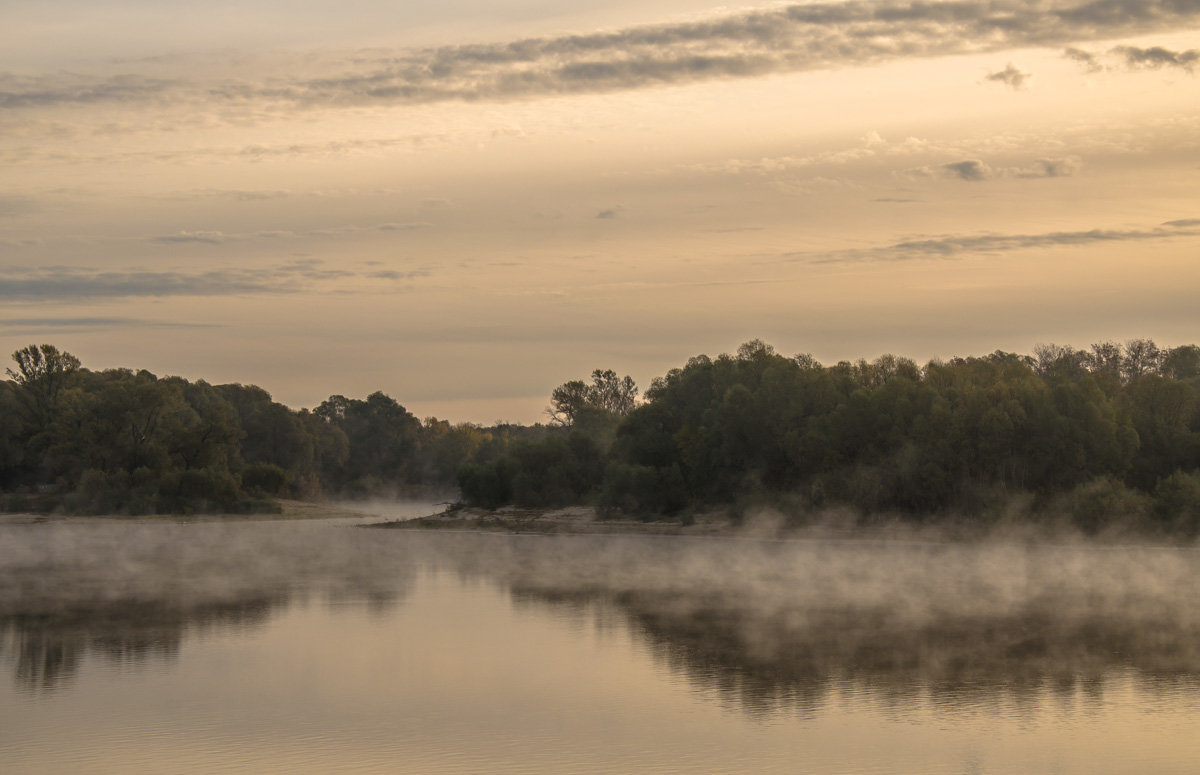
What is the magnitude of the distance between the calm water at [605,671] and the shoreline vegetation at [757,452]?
1289 cm

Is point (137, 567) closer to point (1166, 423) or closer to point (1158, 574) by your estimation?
point (1158, 574)

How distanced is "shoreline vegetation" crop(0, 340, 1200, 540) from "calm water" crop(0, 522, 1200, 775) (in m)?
12.9

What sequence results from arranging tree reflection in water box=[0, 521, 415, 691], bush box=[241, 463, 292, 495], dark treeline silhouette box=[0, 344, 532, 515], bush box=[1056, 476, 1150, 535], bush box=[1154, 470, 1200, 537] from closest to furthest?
tree reflection in water box=[0, 521, 415, 691] → bush box=[1154, 470, 1200, 537] → bush box=[1056, 476, 1150, 535] → dark treeline silhouette box=[0, 344, 532, 515] → bush box=[241, 463, 292, 495]

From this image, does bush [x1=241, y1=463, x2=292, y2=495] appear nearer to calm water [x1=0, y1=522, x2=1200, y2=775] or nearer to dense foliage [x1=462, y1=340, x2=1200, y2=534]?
dense foliage [x1=462, y1=340, x2=1200, y2=534]

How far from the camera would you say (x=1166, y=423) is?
58.5m

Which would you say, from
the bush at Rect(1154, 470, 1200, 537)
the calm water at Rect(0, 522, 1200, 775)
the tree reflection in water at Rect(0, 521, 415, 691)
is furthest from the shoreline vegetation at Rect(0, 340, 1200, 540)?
the tree reflection in water at Rect(0, 521, 415, 691)

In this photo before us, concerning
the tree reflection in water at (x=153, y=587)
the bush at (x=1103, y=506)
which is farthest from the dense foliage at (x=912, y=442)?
the tree reflection in water at (x=153, y=587)

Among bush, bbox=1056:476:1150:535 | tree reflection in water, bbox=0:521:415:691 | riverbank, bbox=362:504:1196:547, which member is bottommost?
tree reflection in water, bbox=0:521:415:691

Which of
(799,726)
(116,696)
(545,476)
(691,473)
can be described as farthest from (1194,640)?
(545,476)

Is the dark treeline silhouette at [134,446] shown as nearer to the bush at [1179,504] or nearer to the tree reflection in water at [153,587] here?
the tree reflection in water at [153,587]

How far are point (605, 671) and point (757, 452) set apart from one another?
4890 centimetres

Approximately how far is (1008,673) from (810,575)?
2126 centimetres

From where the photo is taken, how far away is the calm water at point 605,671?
15.6 metres

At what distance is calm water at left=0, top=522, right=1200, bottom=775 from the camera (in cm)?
1563
